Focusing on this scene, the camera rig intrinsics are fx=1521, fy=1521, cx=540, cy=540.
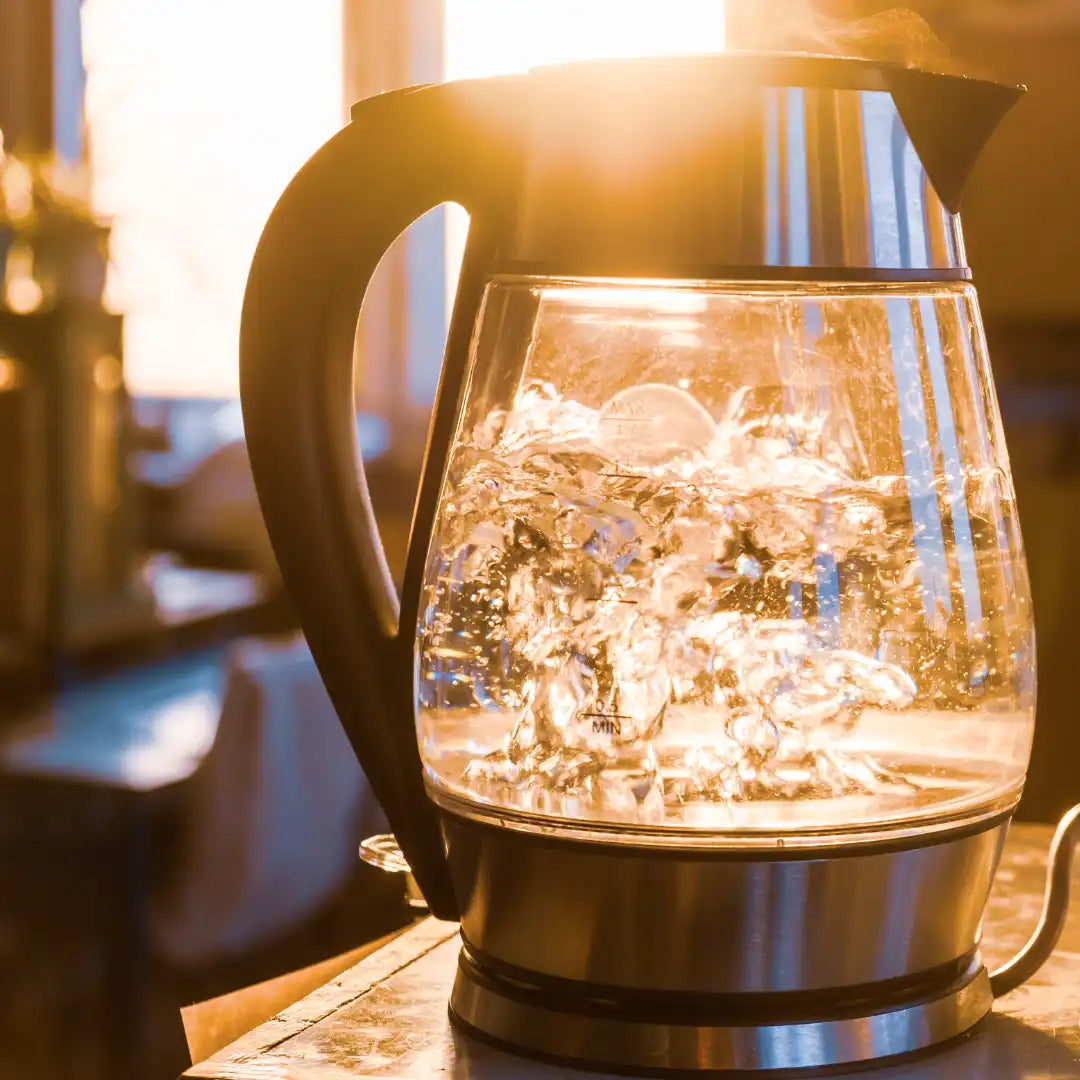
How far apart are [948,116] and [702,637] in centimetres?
22

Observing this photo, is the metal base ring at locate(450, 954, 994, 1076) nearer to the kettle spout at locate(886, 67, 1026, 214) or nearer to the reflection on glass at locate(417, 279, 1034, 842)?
the reflection on glass at locate(417, 279, 1034, 842)

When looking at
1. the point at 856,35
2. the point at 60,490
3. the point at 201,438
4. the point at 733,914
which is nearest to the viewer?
the point at 733,914

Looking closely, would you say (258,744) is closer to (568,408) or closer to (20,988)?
(20,988)

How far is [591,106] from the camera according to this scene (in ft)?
1.79

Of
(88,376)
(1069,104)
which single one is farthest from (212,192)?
(1069,104)

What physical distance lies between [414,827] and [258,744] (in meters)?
1.54

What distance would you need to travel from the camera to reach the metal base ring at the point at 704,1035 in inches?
21.0

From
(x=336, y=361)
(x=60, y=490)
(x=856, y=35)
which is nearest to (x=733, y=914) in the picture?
(x=336, y=361)

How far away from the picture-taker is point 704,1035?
54cm

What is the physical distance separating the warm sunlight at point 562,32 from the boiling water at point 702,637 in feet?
0.49

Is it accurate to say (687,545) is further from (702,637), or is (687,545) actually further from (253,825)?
(253,825)

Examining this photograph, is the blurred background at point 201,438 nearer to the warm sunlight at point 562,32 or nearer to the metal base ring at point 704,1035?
the warm sunlight at point 562,32

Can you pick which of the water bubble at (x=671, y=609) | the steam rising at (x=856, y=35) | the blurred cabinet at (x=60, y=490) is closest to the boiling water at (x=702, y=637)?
the water bubble at (x=671, y=609)

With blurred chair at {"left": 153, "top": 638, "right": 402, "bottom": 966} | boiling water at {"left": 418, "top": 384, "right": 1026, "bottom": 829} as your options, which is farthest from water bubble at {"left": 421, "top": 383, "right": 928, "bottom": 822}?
blurred chair at {"left": 153, "top": 638, "right": 402, "bottom": 966}
